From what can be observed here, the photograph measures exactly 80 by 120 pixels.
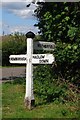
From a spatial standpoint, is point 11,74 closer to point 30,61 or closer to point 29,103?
point 30,61

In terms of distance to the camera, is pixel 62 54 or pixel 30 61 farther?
pixel 62 54

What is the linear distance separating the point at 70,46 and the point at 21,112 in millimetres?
2142

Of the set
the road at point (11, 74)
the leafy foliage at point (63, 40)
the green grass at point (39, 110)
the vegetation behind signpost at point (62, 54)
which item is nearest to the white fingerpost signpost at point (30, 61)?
the green grass at point (39, 110)

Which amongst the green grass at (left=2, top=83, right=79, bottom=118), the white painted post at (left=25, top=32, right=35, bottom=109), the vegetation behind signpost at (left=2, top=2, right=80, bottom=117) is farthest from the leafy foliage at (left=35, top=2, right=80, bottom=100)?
the white painted post at (left=25, top=32, right=35, bottom=109)

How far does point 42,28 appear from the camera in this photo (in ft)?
34.2

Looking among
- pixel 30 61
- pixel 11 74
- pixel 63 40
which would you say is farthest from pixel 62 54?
pixel 11 74

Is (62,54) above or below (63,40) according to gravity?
below

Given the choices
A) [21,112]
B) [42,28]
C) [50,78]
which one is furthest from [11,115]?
[42,28]

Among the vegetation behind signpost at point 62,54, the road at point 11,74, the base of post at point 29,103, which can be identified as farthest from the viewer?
the road at point 11,74

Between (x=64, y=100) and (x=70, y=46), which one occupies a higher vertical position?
(x=70, y=46)

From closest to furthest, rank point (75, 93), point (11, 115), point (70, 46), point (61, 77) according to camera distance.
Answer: point (11, 115), point (75, 93), point (70, 46), point (61, 77)

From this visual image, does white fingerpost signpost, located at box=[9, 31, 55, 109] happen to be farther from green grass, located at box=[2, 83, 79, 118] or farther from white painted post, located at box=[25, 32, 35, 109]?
green grass, located at box=[2, 83, 79, 118]

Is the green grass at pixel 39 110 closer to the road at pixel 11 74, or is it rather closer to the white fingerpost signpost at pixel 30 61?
the white fingerpost signpost at pixel 30 61

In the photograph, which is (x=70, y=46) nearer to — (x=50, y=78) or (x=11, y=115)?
(x=50, y=78)
